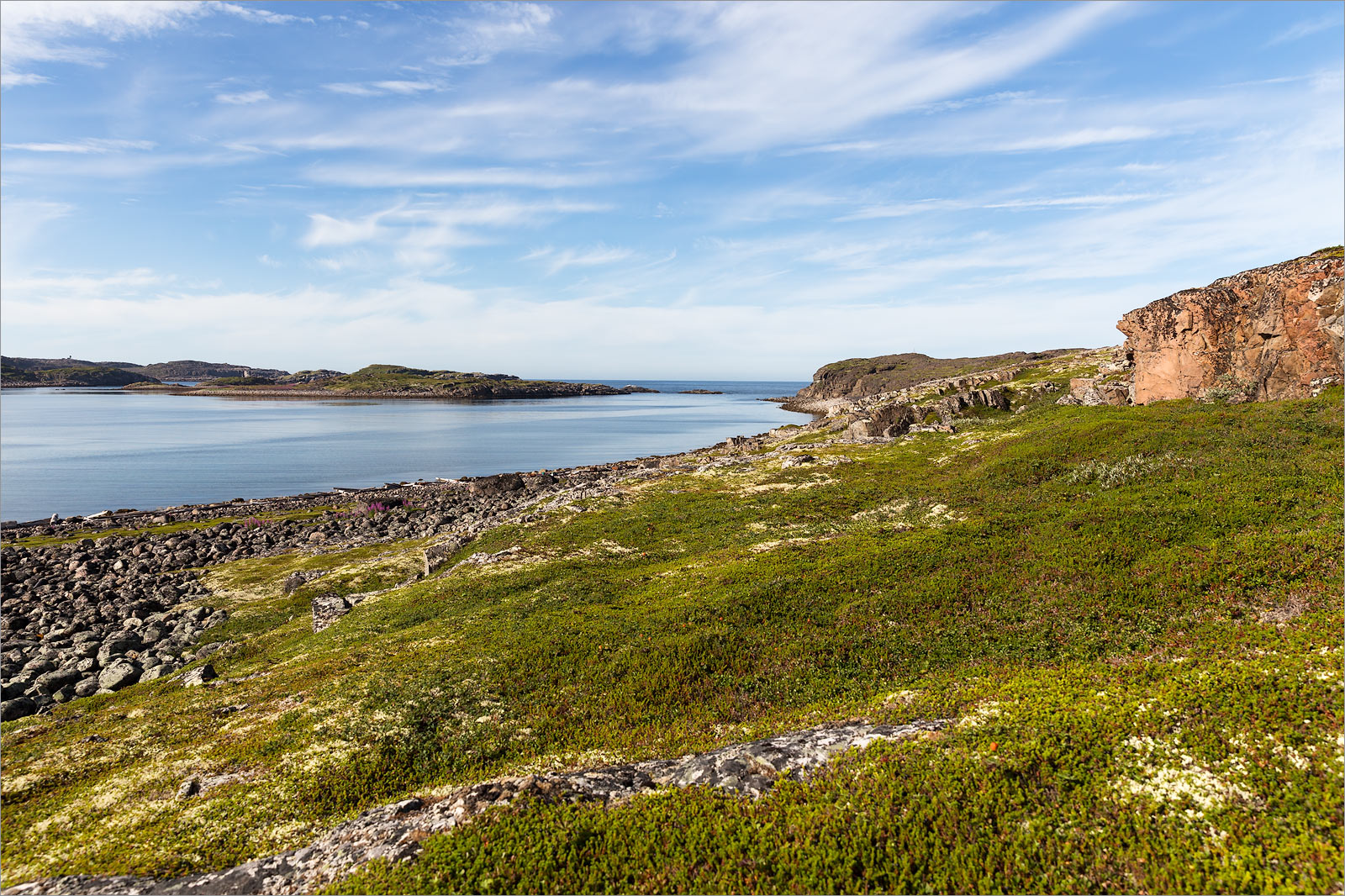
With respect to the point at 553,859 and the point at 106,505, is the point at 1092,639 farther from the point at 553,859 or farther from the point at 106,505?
the point at 106,505

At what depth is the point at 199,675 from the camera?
27500 mm

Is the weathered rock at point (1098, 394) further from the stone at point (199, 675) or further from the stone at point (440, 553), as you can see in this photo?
the stone at point (199, 675)

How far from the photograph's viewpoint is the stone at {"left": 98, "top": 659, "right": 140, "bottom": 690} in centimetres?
2878

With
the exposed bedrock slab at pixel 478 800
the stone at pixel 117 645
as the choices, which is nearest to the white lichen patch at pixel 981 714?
the exposed bedrock slab at pixel 478 800

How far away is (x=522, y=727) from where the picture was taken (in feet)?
58.4

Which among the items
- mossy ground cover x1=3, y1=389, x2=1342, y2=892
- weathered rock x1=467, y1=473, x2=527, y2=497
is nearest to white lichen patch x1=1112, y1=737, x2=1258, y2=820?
mossy ground cover x1=3, y1=389, x2=1342, y2=892

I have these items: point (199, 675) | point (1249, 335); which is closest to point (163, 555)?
point (199, 675)

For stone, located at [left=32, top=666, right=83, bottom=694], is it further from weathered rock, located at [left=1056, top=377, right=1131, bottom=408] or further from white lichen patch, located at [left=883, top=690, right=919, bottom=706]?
weathered rock, located at [left=1056, top=377, right=1131, bottom=408]

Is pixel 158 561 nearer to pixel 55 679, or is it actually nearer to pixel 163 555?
pixel 163 555

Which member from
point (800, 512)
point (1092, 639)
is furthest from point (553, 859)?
point (800, 512)

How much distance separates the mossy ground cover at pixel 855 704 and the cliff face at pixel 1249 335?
14.5ft

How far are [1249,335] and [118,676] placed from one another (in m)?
77.6

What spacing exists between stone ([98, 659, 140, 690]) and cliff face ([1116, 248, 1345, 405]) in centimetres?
7373

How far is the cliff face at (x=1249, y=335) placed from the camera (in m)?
40.1
